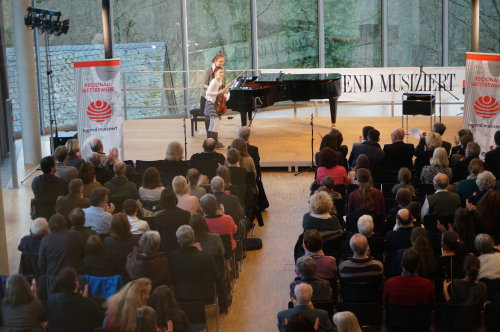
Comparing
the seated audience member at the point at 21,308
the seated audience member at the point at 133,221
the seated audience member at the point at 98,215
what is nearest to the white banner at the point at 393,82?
the seated audience member at the point at 98,215

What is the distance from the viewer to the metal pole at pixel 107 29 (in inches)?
690

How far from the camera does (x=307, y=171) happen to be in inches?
548

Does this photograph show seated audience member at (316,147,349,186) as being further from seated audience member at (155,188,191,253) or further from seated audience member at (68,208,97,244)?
seated audience member at (68,208,97,244)

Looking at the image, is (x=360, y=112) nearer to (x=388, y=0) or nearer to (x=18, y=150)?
(x=388, y=0)

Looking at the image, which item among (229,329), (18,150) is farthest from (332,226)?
(18,150)

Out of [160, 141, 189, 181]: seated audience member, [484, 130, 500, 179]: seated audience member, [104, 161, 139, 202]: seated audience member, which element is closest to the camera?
[104, 161, 139, 202]: seated audience member

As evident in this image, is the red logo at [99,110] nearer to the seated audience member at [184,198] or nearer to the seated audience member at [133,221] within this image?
the seated audience member at [184,198]

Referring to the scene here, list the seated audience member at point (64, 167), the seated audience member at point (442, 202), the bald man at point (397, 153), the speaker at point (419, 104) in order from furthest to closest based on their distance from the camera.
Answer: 1. the speaker at point (419, 104)
2. the bald man at point (397, 153)
3. the seated audience member at point (64, 167)
4. the seated audience member at point (442, 202)

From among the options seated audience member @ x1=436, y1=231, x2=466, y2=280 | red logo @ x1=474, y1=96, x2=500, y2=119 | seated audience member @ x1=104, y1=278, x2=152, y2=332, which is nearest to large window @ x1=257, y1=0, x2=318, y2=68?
red logo @ x1=474, y1=96, x2=500, y2=119

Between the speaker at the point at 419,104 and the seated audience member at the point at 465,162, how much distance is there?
4263mm

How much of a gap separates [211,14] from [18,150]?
19.9 ft

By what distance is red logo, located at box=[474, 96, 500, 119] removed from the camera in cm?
1229

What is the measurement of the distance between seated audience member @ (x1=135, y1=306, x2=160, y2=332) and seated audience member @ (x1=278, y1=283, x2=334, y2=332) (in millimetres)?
1044

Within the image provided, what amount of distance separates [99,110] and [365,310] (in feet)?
21.2
